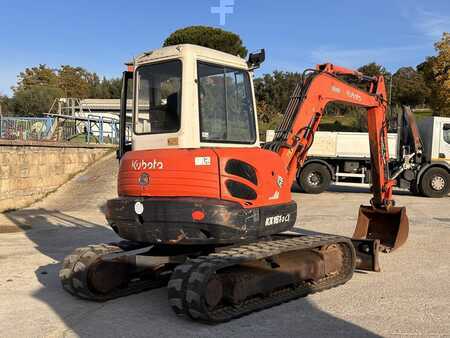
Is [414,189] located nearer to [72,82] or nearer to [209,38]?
[209,38]

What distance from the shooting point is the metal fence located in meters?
16.6

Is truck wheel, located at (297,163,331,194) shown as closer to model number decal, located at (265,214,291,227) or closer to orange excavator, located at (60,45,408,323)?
orange excavator, located at (60,45,408,323)

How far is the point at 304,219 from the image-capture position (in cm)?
1380

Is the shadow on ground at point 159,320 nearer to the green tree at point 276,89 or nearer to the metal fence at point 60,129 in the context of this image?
the metal fence at point 60,129

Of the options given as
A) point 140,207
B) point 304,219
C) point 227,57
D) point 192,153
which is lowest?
point 304,219

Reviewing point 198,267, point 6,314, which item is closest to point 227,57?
point 198,267

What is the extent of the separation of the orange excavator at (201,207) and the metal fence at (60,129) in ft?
35.5

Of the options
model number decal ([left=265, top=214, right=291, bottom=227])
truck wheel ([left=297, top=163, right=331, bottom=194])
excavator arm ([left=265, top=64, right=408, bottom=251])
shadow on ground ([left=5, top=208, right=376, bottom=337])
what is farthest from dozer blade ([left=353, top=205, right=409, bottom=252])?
truck wheel ([left=297, top=163, right=331, bottom=194])

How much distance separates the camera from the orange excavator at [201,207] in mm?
5672

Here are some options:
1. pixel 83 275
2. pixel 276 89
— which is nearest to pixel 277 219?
pixel 83 275

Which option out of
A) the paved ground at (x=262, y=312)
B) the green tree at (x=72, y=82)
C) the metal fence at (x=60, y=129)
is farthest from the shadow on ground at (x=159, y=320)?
the green tree at (x=72, y=82)

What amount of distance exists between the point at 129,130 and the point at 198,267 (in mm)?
2305

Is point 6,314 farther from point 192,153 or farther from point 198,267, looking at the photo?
point 192,153

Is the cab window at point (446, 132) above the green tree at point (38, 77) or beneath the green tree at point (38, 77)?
beneath
